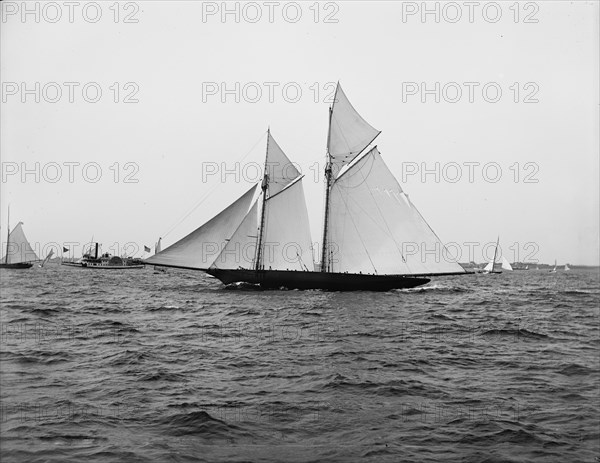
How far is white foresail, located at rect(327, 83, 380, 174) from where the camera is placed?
45719 mm

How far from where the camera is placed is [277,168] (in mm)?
46875

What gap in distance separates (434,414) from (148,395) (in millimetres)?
5498

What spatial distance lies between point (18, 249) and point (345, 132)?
6961 centimetres

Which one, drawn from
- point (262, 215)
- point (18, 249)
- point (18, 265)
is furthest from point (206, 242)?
point (18, 265)

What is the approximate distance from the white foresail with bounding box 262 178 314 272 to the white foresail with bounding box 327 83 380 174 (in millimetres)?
5305

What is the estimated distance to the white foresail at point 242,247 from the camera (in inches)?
1646

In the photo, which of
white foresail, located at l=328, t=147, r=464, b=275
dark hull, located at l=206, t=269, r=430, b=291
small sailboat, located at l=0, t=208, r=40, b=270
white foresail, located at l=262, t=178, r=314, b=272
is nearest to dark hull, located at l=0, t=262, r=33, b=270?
small sailboat, located at l=0, t=208, r=40, b=270

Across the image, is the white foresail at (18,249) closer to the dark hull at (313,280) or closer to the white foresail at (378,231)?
the dark hull at (313,280)

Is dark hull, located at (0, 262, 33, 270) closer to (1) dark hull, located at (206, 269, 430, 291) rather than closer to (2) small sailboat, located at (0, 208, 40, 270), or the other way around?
(2) small sailboat, located at (0, 208, 40, 270)

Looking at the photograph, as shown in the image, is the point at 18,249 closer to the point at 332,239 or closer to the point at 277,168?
the point at 277,168

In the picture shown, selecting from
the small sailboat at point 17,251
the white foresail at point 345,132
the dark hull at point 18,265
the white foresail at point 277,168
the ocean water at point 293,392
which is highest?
the white foresail at point 345,132

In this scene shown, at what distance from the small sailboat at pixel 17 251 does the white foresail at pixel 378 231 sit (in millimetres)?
66105

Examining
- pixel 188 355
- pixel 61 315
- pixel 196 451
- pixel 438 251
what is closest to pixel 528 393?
pixel 196 451

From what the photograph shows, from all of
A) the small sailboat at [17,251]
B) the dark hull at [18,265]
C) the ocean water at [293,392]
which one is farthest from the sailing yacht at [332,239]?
the dark hull at [18,265]
